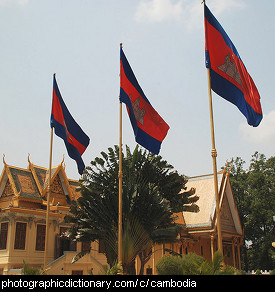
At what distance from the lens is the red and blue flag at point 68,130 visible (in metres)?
Answer: 16.3

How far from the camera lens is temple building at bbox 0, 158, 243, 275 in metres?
24.1

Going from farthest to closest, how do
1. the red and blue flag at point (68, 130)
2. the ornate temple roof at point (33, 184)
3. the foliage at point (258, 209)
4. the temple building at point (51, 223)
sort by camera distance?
the foliage at point (258, 209)
the ornate temple roof at point (33, 184)
the temple building at point (51, 223)
the red and blue flag at point (68, 130)

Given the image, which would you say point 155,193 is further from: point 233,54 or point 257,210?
point 257,210

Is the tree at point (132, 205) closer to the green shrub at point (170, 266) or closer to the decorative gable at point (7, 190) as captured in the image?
the green shrub at point (170, 266)

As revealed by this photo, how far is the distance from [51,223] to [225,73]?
60.4ft

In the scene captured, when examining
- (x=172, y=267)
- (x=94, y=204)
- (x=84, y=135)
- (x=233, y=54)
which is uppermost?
(x=233, y=54)

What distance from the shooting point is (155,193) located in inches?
722

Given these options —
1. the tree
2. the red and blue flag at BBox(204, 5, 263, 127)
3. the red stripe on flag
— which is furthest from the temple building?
the red and blue flag at BBox(204, 5, 263, 127)

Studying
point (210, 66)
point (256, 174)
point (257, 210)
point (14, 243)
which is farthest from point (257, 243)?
point (210, 66)

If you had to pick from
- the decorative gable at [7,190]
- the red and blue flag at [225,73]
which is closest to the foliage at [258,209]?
the decorative gable at [7,190]

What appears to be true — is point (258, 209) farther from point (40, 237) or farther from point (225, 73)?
point (225, 73)

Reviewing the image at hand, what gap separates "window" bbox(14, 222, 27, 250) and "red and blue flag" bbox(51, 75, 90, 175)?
32.3 ft

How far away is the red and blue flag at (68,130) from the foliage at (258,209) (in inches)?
1213
